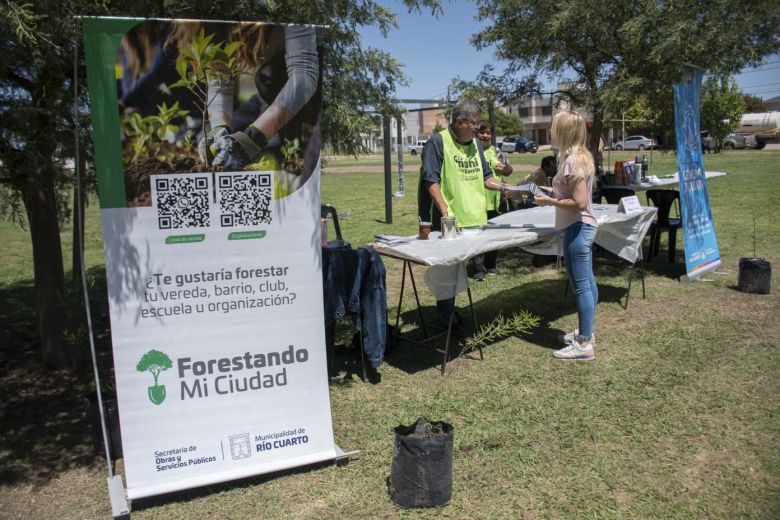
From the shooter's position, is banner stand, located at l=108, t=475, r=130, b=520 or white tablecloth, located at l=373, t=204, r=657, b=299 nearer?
banner stand, located at l=108, t=475, r=130, b=520

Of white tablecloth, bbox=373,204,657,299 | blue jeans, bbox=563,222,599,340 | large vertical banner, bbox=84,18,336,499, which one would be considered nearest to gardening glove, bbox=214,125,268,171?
large vertical banner, bbox=84,18,336,499

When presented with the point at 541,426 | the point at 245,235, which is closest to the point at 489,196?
the point at 541,426

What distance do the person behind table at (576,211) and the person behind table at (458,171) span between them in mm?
579

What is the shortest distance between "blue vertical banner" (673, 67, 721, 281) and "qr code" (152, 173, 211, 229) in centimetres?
504

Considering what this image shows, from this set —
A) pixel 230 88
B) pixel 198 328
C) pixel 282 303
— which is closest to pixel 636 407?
pixel 282 303

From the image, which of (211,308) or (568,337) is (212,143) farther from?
(568,337)

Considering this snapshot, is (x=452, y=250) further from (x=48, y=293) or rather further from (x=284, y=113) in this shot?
(x=48, y=293)

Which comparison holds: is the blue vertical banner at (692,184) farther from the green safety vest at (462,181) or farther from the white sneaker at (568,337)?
the green safety vest at (462,181)

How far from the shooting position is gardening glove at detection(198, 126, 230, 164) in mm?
2725

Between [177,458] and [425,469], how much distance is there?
44.5 inches

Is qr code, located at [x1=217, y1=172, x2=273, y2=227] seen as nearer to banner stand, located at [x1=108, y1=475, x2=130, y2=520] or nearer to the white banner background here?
the white banner background

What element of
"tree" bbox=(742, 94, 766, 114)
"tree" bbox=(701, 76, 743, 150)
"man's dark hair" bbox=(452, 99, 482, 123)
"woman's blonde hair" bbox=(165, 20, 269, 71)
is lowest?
"man's dark hair" bbox=(452, 99, 482, 123)

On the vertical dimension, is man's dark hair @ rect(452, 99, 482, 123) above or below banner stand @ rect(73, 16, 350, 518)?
above

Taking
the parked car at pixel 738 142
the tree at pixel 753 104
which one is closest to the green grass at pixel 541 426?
the parked car at pixel 738 142
